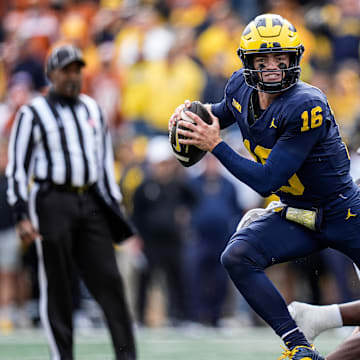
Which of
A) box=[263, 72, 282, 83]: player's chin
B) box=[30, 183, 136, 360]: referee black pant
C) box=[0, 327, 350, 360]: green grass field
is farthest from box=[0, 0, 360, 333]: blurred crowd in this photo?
box=[263, 72, 282, 83]: player's chin

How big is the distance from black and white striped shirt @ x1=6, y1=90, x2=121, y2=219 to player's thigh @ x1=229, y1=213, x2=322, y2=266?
62.0 inches

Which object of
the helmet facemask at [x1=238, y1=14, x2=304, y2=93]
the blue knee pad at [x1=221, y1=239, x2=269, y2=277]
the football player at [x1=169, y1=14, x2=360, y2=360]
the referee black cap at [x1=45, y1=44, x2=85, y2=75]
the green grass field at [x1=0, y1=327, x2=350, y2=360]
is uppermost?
the referee black cap at [x1=45, y1=44, x2=85, y2=75]

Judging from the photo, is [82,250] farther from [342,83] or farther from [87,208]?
[342,83]

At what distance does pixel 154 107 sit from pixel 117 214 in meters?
4.65

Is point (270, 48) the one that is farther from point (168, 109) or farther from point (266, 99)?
point (168, 109)

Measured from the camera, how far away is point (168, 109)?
1037 cm

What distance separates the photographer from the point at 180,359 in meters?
6.79

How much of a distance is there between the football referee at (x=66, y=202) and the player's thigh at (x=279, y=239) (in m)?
1.44

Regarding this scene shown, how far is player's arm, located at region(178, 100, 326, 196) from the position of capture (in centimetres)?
430

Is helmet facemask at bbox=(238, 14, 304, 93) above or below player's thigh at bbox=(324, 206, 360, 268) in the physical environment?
above

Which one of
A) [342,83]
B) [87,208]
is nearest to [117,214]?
[87,208]

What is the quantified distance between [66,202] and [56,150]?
1.06ft

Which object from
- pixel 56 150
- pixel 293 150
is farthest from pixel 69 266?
pixel 293 150

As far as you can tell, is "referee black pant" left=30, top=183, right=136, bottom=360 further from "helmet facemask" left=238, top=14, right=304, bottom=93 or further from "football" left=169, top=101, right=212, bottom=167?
"helmet facemask" left=238, top=14, right=304, bottom=93
